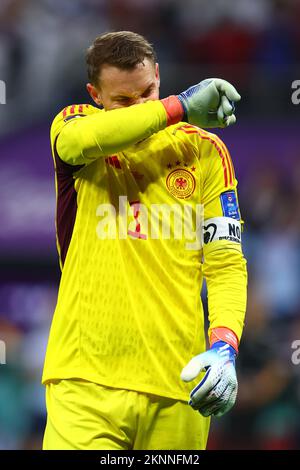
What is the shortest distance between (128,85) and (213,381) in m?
0.98

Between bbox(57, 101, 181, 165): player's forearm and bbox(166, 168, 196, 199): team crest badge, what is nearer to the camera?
bbox(57, 101, 181, 165): player's forearm

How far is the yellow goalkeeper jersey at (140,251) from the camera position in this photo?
303 cm

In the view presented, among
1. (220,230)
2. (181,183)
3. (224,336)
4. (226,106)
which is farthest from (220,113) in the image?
(224,336)

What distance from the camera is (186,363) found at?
3104mm

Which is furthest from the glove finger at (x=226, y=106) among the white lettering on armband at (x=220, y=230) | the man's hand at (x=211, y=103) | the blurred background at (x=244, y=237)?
the blurred background at (x=244, y=237)

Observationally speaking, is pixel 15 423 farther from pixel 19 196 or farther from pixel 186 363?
pixel 186 363

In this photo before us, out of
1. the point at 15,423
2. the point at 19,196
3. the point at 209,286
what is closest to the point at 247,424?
the point at 15,423

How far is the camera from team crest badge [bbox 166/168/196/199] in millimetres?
3137

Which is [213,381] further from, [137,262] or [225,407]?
[137,262]

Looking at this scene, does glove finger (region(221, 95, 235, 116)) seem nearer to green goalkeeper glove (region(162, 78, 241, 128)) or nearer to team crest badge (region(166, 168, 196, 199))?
green goalkeeper glove (region(162, 78, 241, 128))

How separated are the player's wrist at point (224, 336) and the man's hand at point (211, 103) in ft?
2.13

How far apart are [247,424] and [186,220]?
3.16 metres

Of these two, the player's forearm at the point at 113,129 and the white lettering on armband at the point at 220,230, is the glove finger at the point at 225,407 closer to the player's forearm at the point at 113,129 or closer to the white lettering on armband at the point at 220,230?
the white lettering on armband at the point at 220,230

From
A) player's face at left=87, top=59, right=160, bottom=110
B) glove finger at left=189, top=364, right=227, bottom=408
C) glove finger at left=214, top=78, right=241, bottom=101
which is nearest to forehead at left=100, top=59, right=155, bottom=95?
player's face at left=87, top=59, right=160, bottom=110
